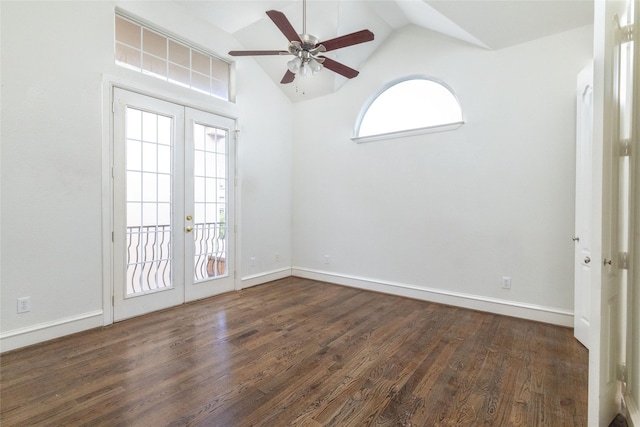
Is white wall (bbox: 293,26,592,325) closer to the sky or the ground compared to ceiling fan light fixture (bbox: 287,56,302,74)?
closer to the ground

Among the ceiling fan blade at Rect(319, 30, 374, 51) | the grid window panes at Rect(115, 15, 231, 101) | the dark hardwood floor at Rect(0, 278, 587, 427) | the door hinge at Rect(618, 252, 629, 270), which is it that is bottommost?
the dark hardwood floor at Rect(0, 278, 587, 427)

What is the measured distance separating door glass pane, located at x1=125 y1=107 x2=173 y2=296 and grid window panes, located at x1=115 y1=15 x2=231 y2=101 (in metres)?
0.56

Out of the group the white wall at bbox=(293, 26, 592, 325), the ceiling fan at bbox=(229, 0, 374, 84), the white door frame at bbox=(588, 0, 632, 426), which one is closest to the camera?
the white door frame at bbox=(588, 0, 632, 426)

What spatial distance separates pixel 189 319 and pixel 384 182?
2934 millimetres

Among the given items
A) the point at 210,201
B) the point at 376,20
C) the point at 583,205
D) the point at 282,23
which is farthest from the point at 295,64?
the point at 583,205

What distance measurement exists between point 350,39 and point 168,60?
2.40 meters

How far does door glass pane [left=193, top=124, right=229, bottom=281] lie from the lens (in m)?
3.79

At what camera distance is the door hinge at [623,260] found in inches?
65.4

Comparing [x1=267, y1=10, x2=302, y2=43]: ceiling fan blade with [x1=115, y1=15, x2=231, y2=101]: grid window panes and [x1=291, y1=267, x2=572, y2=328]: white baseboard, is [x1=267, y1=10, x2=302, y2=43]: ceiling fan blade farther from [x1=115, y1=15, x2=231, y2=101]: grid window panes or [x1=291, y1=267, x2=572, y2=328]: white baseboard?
[x1=291, y1=267, x2=572, y2=328]: white baseboard

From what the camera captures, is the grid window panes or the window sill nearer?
the grid window panes

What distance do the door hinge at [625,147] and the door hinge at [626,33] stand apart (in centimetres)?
55

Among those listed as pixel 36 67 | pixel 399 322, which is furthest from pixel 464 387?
pixel 36 67

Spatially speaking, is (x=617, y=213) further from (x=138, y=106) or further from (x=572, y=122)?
(x=138, y=106)

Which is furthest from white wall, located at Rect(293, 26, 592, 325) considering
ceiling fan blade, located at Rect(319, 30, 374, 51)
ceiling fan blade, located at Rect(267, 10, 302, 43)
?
ceiling fan blade, located at Rect(267, 10, 302, 43)
